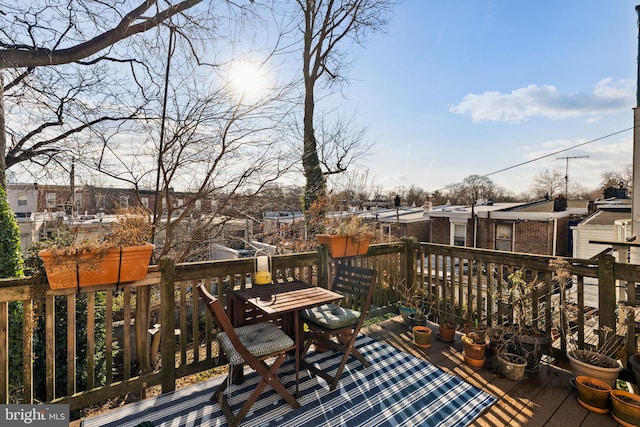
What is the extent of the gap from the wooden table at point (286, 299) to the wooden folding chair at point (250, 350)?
0.15m

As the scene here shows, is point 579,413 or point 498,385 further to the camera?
point 498,385

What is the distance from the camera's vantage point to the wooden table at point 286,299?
231cm

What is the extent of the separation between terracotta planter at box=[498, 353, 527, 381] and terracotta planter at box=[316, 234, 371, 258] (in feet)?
5.56

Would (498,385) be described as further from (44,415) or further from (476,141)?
(476,141)

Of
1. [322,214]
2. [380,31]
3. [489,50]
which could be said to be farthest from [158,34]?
[489,50]

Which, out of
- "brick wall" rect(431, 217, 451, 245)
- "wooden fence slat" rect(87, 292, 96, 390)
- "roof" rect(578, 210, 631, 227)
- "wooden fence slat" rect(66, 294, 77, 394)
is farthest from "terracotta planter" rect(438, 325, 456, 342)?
"brick wall" rect(431, 217, 451, 245)

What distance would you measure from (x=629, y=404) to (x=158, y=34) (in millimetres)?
5629

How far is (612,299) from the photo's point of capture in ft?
8.45

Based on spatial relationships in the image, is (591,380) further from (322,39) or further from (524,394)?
(322,39)

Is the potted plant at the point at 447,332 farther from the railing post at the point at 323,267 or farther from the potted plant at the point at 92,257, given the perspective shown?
the potted plant at the point at 92,257

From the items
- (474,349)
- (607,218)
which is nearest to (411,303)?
(474,349)

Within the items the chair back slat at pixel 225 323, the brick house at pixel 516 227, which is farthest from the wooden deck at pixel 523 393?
the brick house at pixel 516 227

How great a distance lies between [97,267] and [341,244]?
88.8 inches

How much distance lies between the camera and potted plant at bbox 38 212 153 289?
1879mm
